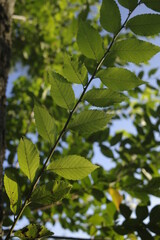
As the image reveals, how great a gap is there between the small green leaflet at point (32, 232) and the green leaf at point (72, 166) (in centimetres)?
15

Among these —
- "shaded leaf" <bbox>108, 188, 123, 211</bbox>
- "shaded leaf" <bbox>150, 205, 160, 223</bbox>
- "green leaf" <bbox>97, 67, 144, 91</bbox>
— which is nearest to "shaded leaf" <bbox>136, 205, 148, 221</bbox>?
"shaded leaf" <bbox>150, 205, 160, 223</bbox>

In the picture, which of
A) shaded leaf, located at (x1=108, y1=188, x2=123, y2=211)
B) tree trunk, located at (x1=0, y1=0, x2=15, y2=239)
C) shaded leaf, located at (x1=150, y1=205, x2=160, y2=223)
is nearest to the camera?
shaded leaf, located at (x1=150, y1=205, x2=160, y2=223)

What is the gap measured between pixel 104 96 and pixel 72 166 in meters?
0.21

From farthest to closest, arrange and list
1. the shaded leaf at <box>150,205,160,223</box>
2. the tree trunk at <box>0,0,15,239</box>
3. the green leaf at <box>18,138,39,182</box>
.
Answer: the tree trunk at <box>0,0,15,239</box>, the shaded leaf at <box>150,205,160,223</box>, the green leaf at <box>18,138,39,182</box>

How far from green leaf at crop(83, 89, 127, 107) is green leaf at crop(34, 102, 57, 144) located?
0.12 meters

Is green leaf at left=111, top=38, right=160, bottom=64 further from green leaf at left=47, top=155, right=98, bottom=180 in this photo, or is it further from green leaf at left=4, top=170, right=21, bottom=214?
green leaf at left=4, top=170, right=21, bottom=214

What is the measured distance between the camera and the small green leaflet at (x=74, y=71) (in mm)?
712

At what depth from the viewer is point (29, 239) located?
70cm

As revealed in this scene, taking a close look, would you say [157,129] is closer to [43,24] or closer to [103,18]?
[103,18]

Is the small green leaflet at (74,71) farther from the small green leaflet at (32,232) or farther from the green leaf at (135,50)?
the small green leaflet at (32,232)

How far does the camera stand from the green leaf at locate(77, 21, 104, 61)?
74 centimetres

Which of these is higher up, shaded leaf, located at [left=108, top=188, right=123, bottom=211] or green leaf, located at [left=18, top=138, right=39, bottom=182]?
green leaf, located at [left=18, top=138, right=39, bottom=182]

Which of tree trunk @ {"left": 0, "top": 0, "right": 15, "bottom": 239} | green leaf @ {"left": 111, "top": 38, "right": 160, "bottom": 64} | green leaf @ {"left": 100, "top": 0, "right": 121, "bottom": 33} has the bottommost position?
green leaf @ {"left": 111, "top": 38, "right": 160, "bottom": 64}

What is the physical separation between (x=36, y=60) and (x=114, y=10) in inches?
115
